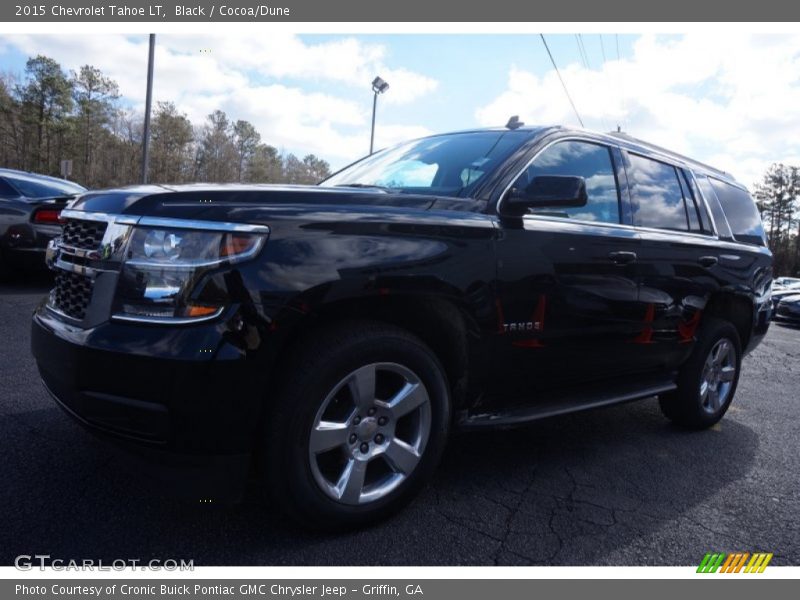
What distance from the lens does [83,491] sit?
8.36ft

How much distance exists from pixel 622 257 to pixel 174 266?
7.87 ft

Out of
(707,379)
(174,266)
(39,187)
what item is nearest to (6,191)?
(39,187)

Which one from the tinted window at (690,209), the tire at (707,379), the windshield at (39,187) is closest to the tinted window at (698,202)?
the tinted window at (690,209)

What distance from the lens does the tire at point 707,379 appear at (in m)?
4.10

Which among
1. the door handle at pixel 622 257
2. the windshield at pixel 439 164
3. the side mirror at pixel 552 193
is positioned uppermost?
the windshield at pixel 439 164

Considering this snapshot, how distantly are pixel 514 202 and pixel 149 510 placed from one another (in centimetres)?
208

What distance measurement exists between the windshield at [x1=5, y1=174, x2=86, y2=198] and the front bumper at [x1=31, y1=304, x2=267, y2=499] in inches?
250

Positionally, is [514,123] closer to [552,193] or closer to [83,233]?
[552,193]

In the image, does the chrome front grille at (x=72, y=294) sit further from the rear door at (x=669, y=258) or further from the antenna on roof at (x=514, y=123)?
the rear door at (x=669, y=258)

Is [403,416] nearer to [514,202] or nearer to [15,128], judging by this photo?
[514,202]

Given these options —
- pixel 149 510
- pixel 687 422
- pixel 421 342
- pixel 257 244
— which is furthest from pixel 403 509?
pixel 687 422

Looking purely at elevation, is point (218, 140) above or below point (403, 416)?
above

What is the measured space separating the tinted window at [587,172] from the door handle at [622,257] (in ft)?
0.73

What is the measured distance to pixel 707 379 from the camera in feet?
14.0
